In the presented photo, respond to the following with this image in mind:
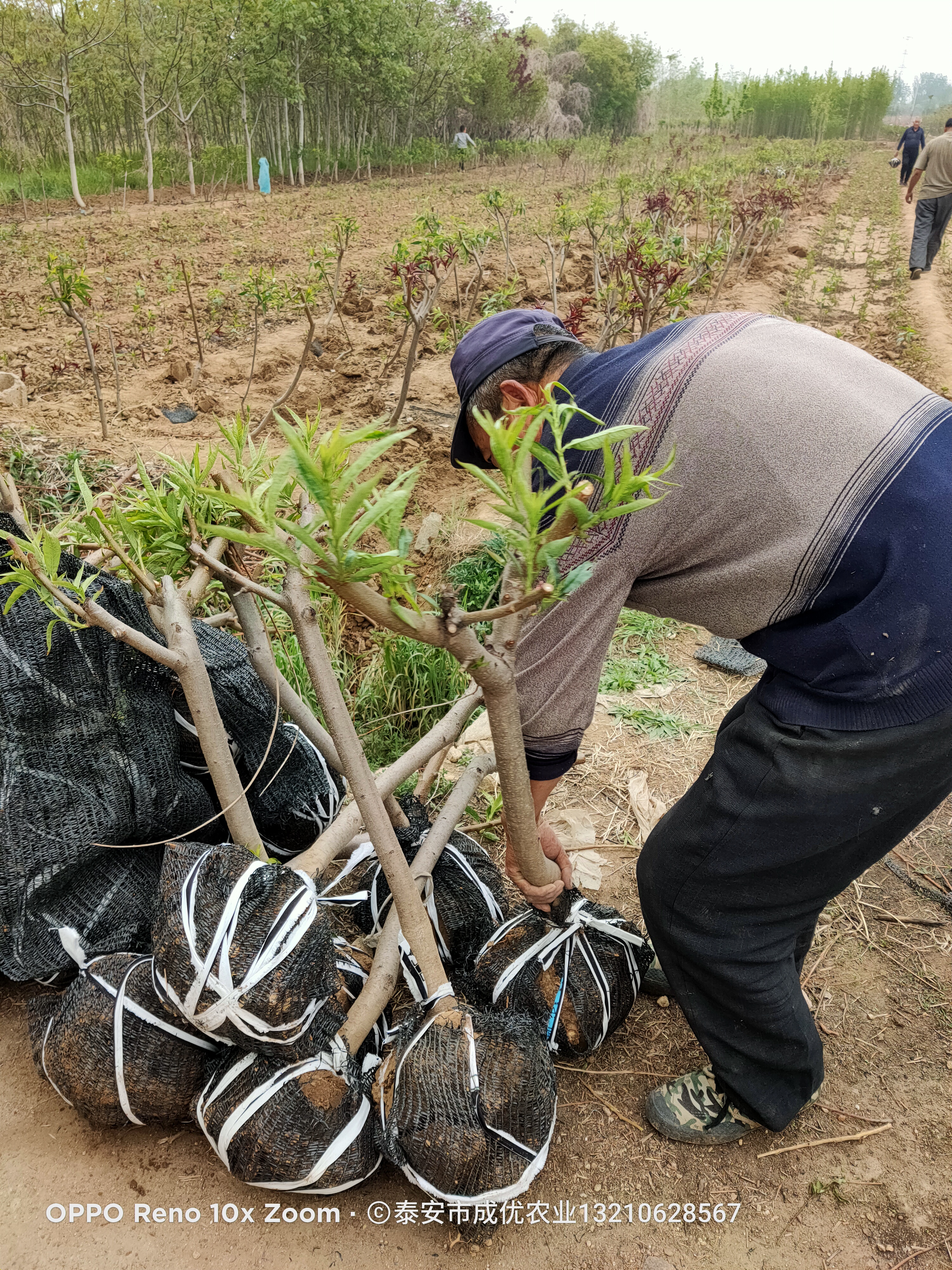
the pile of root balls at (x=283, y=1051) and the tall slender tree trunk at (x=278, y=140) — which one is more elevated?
the tall slender tree trunk at (x=278, y=140)

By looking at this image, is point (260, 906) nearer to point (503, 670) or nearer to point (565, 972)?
point (503, 670)

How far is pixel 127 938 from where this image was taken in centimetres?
175

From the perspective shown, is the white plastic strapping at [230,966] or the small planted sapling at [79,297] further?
the small planted sapling at [79,297]

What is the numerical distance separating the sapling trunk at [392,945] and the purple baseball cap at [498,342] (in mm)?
750

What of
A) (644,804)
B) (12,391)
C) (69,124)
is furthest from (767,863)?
(69,124)

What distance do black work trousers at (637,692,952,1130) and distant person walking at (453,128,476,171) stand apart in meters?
25.3

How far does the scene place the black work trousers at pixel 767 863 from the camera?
4.52 feet

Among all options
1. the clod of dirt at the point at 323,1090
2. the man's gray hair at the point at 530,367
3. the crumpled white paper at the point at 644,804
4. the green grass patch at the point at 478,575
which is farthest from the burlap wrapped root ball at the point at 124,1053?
the green grass patch at the point at 478,575

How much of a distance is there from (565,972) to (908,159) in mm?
22593

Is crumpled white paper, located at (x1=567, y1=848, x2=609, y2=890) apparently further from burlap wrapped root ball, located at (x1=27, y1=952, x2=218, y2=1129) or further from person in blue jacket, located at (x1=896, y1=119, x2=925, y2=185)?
person in blue jacket, located at (x1=896, y1=119, x2=925, y2=185)

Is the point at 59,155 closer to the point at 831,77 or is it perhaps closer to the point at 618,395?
the point at 618,395

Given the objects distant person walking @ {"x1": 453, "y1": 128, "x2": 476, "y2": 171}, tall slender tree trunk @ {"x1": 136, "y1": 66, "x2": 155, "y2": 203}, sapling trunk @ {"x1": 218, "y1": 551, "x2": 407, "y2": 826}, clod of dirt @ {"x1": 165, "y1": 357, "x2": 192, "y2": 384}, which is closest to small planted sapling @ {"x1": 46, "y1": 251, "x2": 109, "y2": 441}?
clod of dirt @ {"x1": 165, "y1": 357, "x2": 192, "y2": 384}

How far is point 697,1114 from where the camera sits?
1696 mm

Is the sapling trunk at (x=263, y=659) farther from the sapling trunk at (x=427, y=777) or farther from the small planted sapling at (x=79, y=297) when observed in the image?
the small planted sapling at (x=79, y=297)
